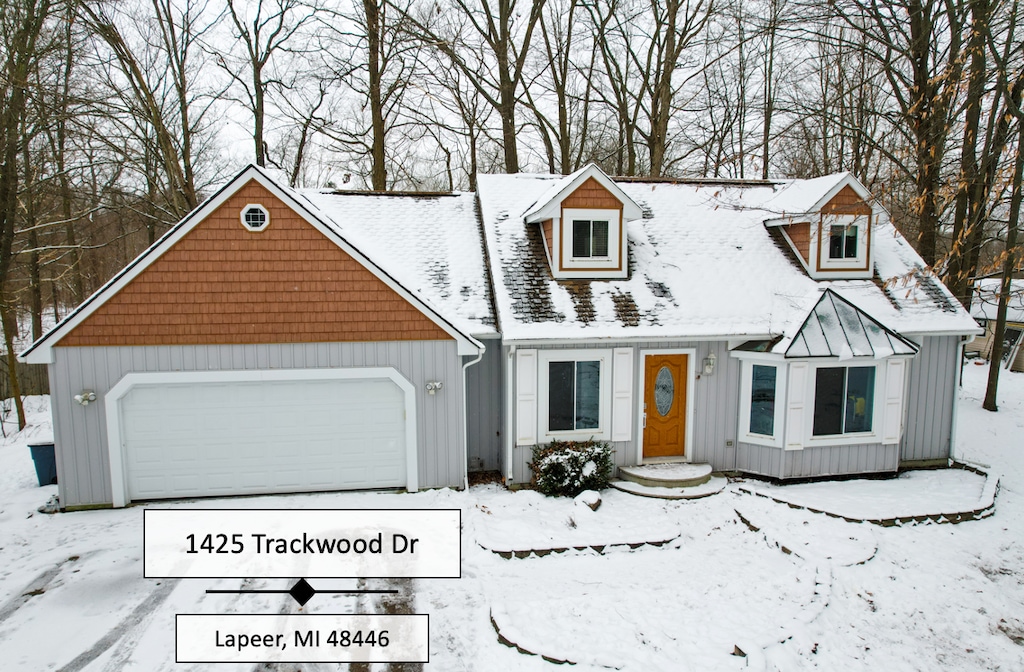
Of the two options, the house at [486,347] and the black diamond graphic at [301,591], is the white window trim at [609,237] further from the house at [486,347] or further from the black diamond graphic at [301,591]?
the black diamond graphic at [301,591]

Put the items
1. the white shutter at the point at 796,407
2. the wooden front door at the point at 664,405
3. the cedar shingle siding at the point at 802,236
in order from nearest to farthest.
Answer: the white shutter at the point at 796,407 → the wooden front door at the point at 664,405 → the cedar shingle siding at the point at 802,236

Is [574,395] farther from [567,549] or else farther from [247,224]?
[247,224]

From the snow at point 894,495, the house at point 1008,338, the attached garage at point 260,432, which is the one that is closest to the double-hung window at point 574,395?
the attached garage at point 260,432

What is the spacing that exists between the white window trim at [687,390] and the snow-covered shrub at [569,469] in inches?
38.5

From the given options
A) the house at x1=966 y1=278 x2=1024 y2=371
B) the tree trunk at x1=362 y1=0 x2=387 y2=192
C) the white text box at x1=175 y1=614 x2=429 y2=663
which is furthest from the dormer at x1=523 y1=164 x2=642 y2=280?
the house at x1=966 y1=278 x2=1024 y2=371

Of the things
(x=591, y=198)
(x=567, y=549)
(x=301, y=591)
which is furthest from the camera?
(x=591, y=198)

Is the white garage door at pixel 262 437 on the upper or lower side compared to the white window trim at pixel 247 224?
lower

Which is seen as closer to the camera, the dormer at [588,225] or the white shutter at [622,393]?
the white shutter at [622,393]

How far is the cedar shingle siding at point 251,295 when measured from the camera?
905 centimetres

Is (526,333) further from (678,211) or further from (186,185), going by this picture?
(186,185)

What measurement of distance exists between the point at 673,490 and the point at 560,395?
102 inches

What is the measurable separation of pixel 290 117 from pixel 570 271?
1458cm

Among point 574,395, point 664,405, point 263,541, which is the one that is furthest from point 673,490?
point 263,541

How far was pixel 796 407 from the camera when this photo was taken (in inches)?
410
